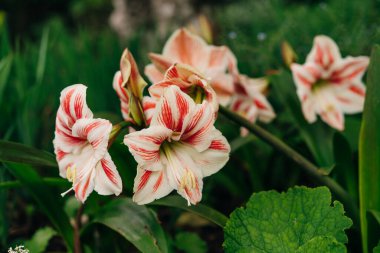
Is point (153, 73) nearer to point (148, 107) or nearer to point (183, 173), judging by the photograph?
point (148, 107)

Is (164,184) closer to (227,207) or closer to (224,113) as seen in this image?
(224,113)

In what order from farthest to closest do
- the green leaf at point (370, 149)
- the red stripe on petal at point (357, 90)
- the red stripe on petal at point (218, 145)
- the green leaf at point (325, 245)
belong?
the red stripe on petal at point (357, 90), the green leaf at point (370, 149), the red stripe on petal at point (218, 145), the green leaf at point (325, 245)

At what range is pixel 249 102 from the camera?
162cm

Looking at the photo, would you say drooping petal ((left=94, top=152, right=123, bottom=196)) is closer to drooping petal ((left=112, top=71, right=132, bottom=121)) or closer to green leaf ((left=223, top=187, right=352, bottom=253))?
drooping petal ((left=112, top=71, right=132, bottom=121))

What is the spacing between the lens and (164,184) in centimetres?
106

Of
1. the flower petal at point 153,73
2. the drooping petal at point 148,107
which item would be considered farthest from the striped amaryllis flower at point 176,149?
the flower petal at point 153,73

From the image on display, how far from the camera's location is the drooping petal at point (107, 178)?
1016 millimetres

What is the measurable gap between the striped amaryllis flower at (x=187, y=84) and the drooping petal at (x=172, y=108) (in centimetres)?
9

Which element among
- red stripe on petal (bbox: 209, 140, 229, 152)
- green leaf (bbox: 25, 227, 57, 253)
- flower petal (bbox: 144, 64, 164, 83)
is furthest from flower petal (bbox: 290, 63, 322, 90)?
green leaf (bbox: 25, 227, 57, 253)

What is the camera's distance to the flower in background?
→ 1.10m

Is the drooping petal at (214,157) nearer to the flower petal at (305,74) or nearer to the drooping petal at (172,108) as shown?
the drooping petal at (172,108)

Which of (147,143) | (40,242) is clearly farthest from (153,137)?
(40,242)

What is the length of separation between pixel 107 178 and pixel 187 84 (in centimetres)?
28

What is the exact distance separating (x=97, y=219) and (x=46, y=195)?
0.53 ft
